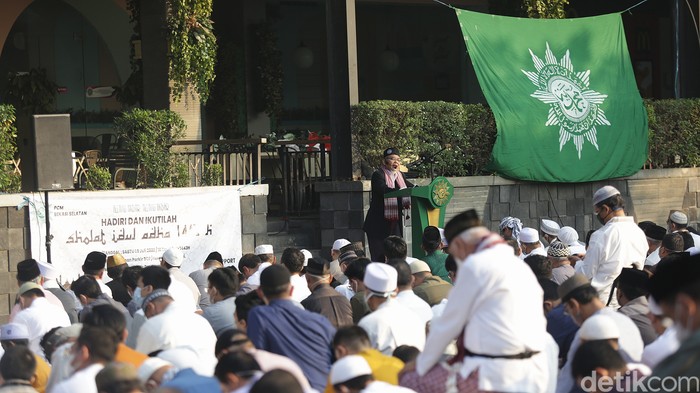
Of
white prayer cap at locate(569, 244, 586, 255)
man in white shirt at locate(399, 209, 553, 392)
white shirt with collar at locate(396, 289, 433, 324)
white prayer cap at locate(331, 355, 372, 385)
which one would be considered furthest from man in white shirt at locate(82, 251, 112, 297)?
man in white shirt at locate(399, 209, 553, 392)

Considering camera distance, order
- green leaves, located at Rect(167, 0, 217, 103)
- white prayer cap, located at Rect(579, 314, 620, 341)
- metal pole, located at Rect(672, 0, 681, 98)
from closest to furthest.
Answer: white prayer cap, located at Rect(579, 314, 620, 341)
green leaves, located at Rect(167, 0, 217, 103)
metal pole, located at Rect(672, 0, 681, 98)

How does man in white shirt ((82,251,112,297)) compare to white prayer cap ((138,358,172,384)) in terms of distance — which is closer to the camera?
white prayer cap ((138,358,172,384))

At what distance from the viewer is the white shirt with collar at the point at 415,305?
24.3 ft

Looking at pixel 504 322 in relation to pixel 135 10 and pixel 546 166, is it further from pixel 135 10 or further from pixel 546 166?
pixel 135 10

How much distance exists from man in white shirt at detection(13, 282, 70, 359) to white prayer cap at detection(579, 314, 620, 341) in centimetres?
384

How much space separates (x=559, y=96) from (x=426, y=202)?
382cm

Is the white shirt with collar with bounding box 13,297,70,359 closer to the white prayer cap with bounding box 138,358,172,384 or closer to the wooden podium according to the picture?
the white prayer cap with bounding box 138,358,172,384

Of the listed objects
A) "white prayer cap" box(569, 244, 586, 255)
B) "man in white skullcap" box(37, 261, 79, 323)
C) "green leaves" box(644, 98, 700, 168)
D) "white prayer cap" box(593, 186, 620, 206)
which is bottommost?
"man in white skullcap" box(37, 261, 79, 323)

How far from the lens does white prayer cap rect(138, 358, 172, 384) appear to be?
5684 mm

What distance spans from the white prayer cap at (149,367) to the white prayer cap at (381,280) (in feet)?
5.27

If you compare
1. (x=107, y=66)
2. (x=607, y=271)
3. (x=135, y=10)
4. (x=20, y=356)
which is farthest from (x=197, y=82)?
(x=20, y=356)

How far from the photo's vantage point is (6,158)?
12602mm

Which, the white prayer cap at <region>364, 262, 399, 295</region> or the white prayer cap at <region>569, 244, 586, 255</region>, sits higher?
the white prayer cap at <region>364, 262, 399, 295</region>

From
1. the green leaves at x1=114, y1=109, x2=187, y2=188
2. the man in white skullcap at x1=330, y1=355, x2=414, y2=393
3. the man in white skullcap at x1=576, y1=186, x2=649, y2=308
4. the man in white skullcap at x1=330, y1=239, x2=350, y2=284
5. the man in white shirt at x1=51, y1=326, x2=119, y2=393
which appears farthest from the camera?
the green leaves at x1=114, y1=109, x2=187, y2=188
